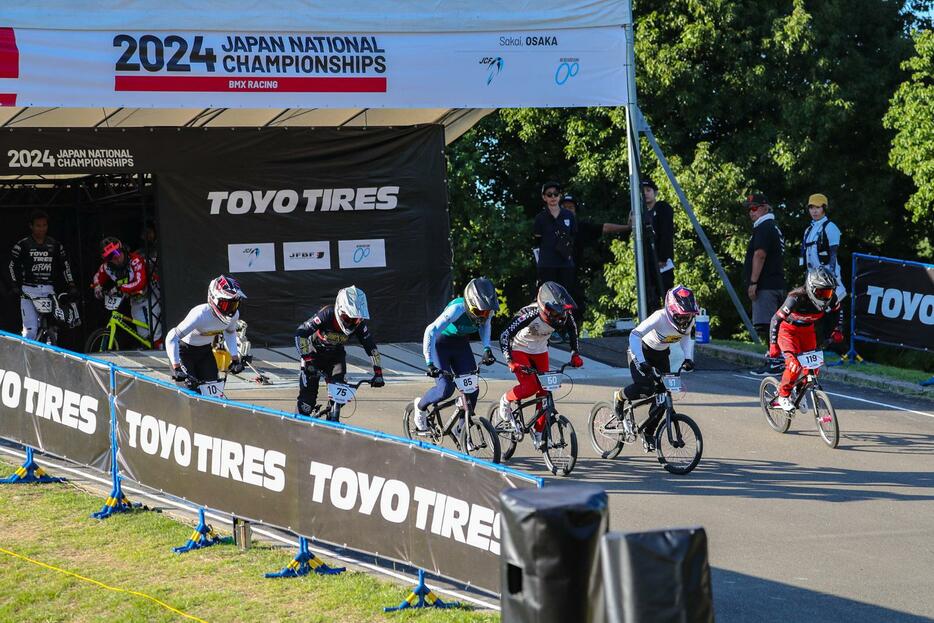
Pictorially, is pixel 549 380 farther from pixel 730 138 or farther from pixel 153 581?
pixel 730 138

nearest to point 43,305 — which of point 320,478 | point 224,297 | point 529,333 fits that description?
point 224,297

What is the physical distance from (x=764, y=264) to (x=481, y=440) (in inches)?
288

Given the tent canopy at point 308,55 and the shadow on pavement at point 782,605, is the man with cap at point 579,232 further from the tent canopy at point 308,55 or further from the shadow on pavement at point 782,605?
the shadow on pavement at point 782,605

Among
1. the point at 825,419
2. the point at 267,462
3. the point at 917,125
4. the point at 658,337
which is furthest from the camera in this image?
the point at 917,125

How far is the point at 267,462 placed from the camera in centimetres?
932

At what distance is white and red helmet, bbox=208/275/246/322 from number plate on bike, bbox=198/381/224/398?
0.68 meters

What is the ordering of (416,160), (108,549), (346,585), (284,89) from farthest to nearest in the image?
(416,160), (284,89), (108,549), (346,585)

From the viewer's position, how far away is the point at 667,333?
12953 mm

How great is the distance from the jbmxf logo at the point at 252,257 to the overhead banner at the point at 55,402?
6675mm

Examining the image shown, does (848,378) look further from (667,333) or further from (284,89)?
(284,89)

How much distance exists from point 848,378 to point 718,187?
10340mm

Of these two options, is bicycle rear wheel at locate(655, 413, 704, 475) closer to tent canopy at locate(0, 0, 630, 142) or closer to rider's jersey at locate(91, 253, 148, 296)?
tent canopy at locate(0, 0, 630, 142)

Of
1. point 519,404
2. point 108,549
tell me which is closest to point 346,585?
point 108,549

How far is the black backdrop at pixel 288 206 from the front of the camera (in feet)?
59.4
